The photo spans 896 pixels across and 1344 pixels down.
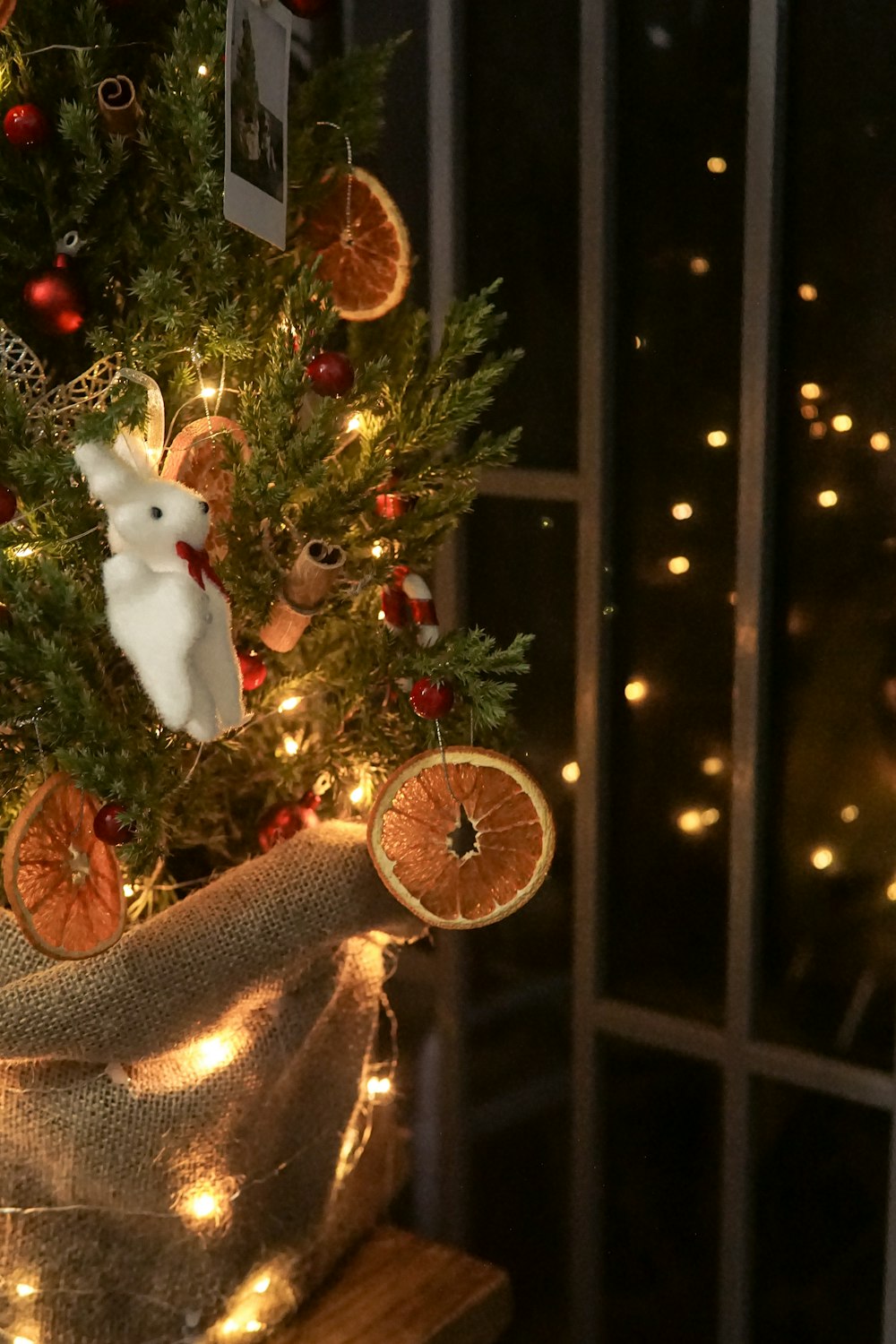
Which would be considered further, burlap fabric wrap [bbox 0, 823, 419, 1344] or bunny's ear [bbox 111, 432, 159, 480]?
burlap fabric wrap [bbox 0, 823, 419, 1344]

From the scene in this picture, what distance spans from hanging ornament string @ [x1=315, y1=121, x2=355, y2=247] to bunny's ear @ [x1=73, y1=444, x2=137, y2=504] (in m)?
0.40

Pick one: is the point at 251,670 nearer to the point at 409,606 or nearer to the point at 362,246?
the point at 409,606

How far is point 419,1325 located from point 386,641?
27.6 inches

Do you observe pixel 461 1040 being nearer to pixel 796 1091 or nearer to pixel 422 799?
pixel 796 1091

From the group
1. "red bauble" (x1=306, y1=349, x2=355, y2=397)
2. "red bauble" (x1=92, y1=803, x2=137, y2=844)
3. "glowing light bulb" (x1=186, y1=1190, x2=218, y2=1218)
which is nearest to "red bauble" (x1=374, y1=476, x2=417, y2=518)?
"red bauble" (x1=306, y1=349, x2=355, y2=397)

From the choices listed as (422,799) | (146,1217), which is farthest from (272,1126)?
(422,799)

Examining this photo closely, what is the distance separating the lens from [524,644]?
946 millimetres

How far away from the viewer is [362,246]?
112 centimetres

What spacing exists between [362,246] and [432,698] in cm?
46

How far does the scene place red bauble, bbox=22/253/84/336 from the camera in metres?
0.93

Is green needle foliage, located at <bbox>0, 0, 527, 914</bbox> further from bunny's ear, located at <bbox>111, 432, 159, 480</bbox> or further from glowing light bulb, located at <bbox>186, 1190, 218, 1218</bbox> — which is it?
glowing light bulb, located at <bbox>186, 1190, 218, 1218</bbox>

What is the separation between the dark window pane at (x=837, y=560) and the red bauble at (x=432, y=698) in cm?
43

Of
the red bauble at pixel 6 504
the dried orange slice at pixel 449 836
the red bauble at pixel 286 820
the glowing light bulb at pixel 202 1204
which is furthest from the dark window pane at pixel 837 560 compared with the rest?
the red bauble at pixel 6 504

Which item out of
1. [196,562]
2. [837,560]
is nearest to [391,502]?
[196,562]
